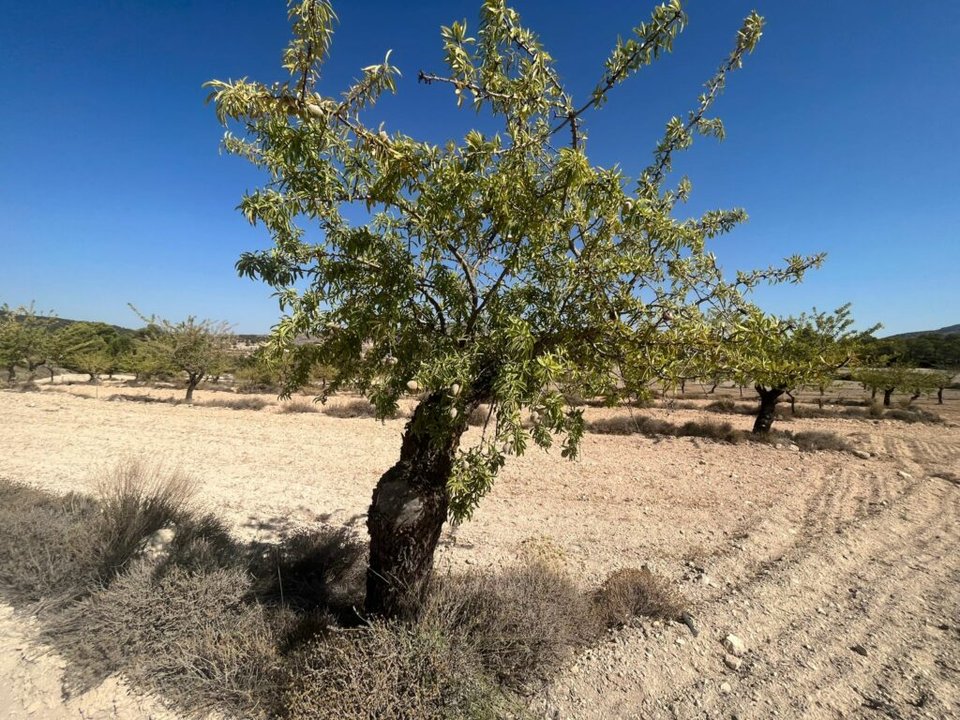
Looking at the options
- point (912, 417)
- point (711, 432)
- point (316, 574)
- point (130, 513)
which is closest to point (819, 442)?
point (711, 432)

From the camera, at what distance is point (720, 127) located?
350cm

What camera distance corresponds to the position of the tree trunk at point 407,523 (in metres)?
4.05

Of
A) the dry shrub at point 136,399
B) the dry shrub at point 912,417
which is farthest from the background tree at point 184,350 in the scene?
the dry shrub at point 912,417

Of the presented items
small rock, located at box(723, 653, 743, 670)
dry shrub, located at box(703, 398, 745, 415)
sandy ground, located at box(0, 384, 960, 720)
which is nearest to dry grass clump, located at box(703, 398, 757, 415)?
dry shrub, located at box(703, 398, 745, 415)

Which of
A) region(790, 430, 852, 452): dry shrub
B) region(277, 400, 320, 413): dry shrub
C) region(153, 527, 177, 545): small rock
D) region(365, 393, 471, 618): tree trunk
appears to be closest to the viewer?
region(365, 393, 471, 618): tree trunk

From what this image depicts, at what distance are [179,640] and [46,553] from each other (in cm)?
211

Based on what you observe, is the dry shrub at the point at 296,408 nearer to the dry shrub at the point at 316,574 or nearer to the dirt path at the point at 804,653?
the dry shrub at the point at 316,574

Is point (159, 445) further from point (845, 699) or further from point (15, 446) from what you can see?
point (845, 699)

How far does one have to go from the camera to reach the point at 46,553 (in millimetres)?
4488

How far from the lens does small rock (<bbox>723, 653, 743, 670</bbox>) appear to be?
13.1ft

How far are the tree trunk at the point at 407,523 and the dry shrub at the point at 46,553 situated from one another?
2905mm

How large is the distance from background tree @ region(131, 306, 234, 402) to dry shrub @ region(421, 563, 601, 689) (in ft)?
83.1

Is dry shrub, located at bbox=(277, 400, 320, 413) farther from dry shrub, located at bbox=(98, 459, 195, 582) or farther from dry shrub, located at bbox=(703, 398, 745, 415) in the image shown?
dry shrub, located at bbox=(703, 398, 745, 415)

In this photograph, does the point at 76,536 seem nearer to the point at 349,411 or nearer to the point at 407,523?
the point at 407,523
